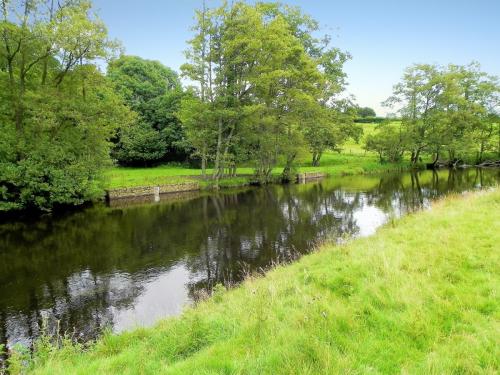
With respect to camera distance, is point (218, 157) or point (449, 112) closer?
point (218, 157)

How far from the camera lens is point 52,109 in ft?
89.4

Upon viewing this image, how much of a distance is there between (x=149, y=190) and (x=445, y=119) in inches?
2021

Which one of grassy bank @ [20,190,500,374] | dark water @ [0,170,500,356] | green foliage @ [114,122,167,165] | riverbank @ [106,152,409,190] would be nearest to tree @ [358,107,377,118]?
riverbank @ [106,152,409,190]

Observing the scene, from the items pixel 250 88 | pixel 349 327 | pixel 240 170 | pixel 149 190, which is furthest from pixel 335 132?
pixel 349 327

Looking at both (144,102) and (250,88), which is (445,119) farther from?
(144,102)

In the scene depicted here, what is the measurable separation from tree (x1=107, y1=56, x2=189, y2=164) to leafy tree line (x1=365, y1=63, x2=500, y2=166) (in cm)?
3501

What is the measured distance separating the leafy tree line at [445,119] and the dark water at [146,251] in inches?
1357

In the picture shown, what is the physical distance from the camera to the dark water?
11.7 meters

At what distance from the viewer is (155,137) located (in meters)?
55.4

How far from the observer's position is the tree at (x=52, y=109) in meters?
26.2

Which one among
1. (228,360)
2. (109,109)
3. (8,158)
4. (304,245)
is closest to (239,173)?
(109,109)

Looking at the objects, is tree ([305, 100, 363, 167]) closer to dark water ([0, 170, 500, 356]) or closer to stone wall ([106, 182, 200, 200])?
stone wall ([106, 182, 200, 200])

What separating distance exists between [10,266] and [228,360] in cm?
1512

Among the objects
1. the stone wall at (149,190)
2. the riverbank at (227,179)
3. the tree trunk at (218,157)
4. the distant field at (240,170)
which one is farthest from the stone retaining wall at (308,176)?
the stone wall at (149,190)
